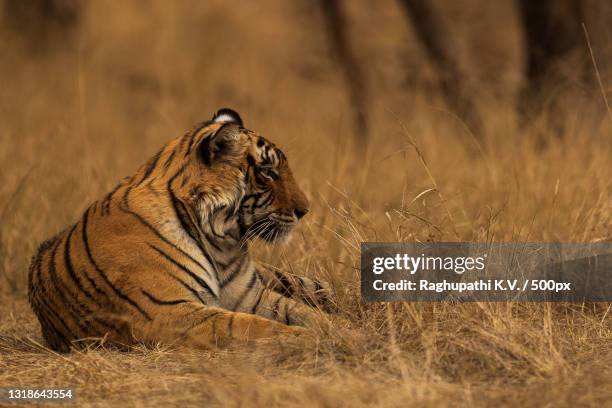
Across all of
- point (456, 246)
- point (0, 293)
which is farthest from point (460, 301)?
point (0, 293)

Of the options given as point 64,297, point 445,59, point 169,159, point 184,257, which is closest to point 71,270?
point 64,297

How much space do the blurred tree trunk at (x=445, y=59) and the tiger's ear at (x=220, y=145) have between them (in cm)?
334

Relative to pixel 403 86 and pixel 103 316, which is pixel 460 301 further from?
pixel 403 86

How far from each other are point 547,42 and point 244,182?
3895 millimetres

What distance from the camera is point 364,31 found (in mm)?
14992

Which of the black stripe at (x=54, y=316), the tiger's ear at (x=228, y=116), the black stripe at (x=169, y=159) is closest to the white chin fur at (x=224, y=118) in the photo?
the tiger's ear at (x=228, y=116)

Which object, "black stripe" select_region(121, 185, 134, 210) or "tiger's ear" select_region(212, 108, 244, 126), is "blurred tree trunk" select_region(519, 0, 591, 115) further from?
"black stripe" select_region(121, 185, 134, 210)

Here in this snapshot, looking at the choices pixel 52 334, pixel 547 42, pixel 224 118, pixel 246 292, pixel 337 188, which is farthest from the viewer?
pixel 547 42

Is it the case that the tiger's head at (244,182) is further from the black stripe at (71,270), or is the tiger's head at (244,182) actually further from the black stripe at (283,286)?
the black stripe at (71,270)

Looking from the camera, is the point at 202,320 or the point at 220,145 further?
the point at 220,145

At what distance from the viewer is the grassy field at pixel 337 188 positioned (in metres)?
3.71

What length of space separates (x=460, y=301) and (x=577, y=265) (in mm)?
758

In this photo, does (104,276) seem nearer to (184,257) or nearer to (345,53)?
(184,257)

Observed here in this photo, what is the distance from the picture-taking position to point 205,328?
4.25 metres
